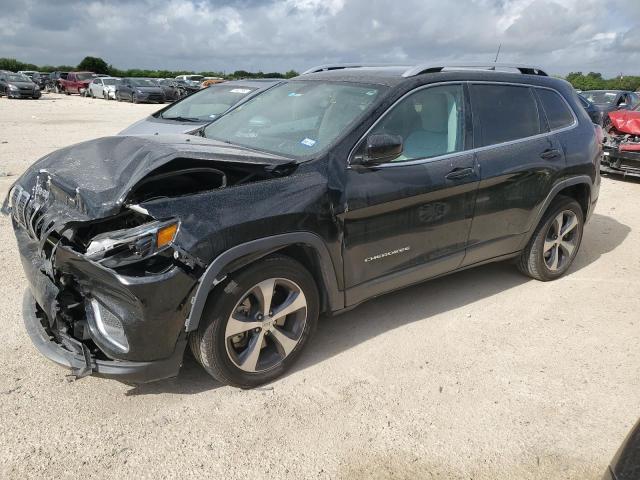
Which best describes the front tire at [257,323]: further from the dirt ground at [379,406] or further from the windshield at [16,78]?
the windshield at [16,78]

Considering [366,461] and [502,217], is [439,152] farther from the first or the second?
[366,461]

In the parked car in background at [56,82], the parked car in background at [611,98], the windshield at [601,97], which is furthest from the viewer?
the parked car in background at [56,82]

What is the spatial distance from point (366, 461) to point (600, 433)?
1.36 m

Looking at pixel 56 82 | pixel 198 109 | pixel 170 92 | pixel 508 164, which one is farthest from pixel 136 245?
pixel 56 82

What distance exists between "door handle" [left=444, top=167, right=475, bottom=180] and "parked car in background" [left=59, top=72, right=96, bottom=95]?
3930cm

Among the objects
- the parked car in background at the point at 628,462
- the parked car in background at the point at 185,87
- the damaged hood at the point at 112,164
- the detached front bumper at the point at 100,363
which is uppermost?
the damaged hood at the point at 112,164

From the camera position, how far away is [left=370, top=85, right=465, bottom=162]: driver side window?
3600 millimetres

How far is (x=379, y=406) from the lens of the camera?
10.1 feet

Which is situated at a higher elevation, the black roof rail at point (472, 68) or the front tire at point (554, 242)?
the black roof rail at point (472, 68)

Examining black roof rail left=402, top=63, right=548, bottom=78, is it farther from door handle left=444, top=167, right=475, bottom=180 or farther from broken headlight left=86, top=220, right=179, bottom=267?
broken headlight left=86, top=220, right=179, bottom=267

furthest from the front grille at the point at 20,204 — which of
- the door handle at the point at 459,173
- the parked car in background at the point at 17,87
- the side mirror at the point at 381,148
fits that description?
the parked car in background at the point at 17,87

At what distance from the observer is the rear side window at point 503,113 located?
4.05m

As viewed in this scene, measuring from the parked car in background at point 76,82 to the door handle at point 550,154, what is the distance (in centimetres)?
3911

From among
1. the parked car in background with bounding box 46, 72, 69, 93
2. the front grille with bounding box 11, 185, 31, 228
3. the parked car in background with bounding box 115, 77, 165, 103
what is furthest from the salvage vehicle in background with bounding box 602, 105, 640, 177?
the parked car in background with bounding box 46, 72, 69, 93
